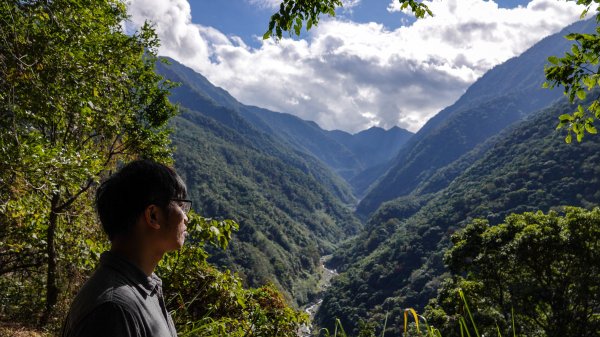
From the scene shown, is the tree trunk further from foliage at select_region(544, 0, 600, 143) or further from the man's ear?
foliage at select_region(544, 0, 600, 143)

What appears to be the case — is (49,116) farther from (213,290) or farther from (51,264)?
(213,290)

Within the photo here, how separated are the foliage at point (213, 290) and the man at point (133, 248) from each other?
10.0ft

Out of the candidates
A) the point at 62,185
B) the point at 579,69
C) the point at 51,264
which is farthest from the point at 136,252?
the point at 51,264

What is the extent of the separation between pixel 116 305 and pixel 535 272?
2126 cm

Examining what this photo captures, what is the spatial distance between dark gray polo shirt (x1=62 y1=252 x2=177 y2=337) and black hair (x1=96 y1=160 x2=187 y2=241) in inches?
5.9

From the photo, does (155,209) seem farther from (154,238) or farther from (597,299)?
(597,299)

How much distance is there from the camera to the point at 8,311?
30.6ft

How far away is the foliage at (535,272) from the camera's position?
1698 centimetres

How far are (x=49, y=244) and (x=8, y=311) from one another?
2592 millimetres

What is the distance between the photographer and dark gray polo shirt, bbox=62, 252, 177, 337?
1.46 meters

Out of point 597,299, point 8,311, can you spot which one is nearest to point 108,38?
point 8,311

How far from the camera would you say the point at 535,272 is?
61.0ft

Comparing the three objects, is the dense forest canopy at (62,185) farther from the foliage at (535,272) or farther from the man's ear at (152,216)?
the foliage at (535,272)

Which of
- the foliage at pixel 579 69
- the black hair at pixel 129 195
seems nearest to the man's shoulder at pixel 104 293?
the black hair at pixel 129 195
